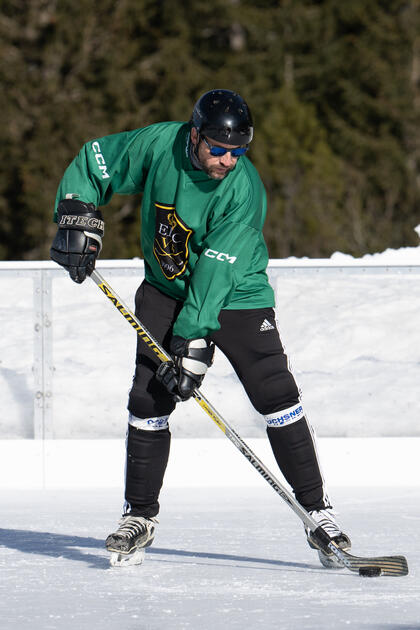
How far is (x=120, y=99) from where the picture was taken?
21094 mm

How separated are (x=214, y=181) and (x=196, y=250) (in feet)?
0.64

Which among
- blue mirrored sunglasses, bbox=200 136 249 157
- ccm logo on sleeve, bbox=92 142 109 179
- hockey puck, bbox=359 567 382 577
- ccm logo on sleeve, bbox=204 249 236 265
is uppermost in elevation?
blue mirrored sunglasses, bbox=200 136 249 157

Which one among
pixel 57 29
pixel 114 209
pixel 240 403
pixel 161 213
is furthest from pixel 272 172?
pixel 161 213

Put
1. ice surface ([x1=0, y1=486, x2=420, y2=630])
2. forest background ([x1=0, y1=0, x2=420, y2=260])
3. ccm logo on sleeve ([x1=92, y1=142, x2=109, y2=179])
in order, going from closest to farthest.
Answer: ice surface ([x1=0, y1=486, x2=420, y2=630]) < ccm logo on sleeve ([x1=92, y1=142, x2=109, y2=179]) < forest background ([x1=0, y1=0, x2=420, y2=260])

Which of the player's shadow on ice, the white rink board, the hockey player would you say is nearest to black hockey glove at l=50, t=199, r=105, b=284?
the hockey player

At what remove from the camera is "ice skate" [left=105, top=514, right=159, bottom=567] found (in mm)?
3238

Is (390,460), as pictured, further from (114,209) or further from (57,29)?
(57,29)

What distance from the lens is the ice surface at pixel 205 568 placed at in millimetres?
2785

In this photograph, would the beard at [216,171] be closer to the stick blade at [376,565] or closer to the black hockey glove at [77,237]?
the black hockey glove at [77,237]

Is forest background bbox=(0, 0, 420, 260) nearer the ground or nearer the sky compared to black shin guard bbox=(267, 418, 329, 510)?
Answer: nearer the ground

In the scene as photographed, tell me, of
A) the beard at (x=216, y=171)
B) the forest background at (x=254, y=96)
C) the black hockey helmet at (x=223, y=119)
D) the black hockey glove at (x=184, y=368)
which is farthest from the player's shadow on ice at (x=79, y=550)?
the forest background at (x=254, y=96)

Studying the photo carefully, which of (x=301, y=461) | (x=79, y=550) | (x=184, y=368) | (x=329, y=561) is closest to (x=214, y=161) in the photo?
(x=184, y=368)

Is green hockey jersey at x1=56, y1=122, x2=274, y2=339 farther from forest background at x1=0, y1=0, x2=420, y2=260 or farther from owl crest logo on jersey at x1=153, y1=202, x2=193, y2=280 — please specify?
forest background at x1=0, y1=0, x2=420, y2=260

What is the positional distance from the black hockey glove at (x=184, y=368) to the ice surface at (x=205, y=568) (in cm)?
51
